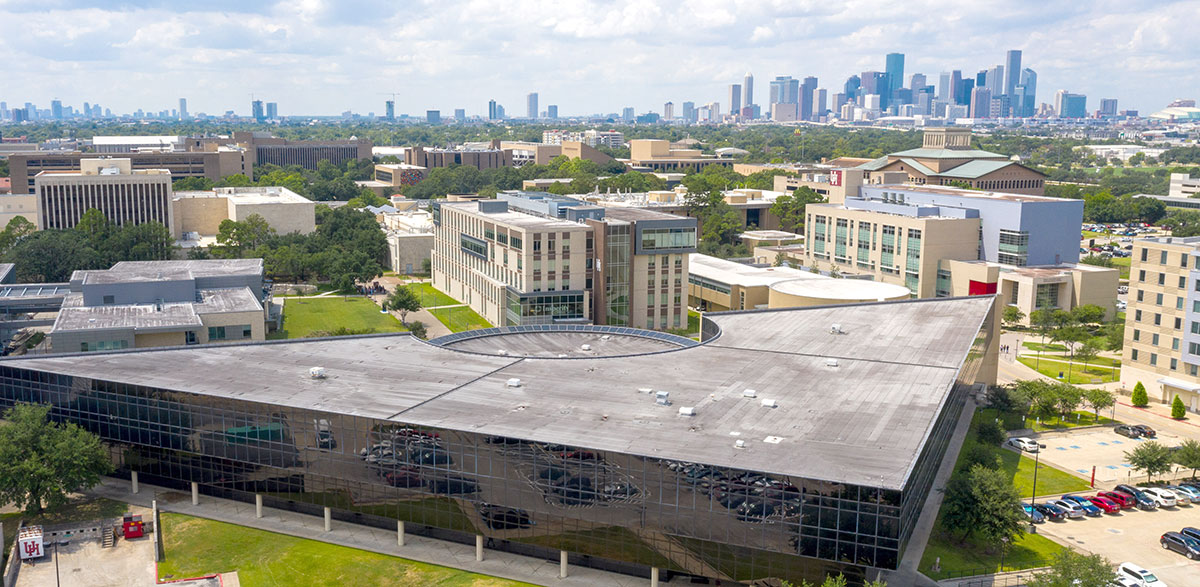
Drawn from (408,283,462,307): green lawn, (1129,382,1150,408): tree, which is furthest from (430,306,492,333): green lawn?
(1129,382,1150,408): tree

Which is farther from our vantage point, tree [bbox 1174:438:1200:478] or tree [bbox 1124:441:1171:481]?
tree [bbox 1174:438:1200:478]

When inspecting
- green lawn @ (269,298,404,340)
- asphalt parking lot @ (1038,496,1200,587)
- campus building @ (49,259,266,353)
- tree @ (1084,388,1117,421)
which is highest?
campus building @ (49,259,266,353)

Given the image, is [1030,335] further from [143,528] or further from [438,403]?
[143,528]

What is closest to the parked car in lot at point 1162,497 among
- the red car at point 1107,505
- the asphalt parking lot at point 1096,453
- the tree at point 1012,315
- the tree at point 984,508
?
the red car at point 1107,505

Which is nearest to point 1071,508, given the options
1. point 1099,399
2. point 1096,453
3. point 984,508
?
point 984,508

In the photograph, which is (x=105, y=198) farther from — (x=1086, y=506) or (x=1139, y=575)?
(x=1139, y=575)

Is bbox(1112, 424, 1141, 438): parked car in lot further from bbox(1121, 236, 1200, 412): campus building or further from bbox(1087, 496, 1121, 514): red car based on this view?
bbox(1087, 496, 1121, 514): red car
